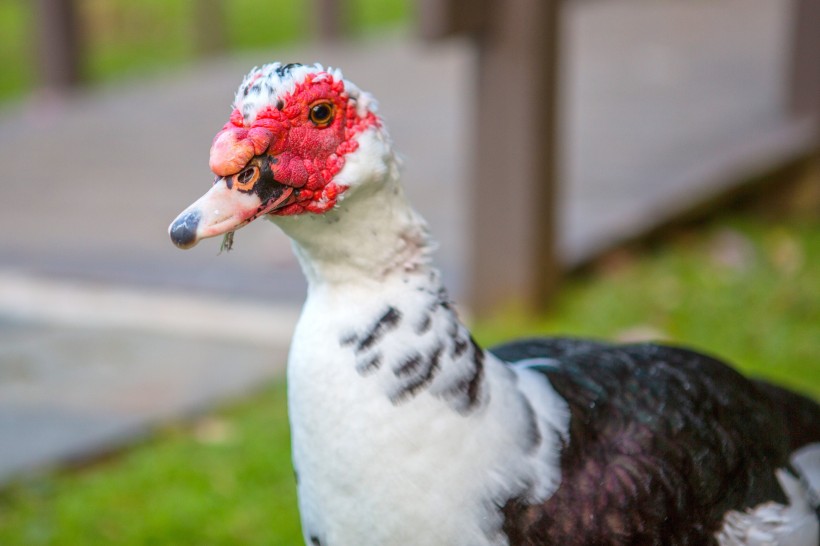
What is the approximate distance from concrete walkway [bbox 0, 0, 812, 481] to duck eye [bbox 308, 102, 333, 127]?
Result: 2.03 m

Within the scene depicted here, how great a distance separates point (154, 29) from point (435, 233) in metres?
9.32

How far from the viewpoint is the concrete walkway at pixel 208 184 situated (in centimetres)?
407

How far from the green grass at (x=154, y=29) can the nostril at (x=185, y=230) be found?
31.7ft

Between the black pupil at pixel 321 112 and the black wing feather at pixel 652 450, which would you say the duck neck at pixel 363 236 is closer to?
the black pupil at pixel 321 112

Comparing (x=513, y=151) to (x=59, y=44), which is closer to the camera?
(x=513, y=151)

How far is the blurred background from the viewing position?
11.4 ft

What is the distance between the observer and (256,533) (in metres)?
3.08

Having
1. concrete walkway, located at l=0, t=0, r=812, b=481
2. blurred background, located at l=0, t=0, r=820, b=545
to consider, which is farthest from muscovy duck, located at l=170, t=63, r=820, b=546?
concrete walkway, located at l=0, t=0, r=812, b=481

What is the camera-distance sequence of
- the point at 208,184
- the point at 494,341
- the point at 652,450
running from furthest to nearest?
the point at 208,184 < the point at 494,341 < the point at 652,450

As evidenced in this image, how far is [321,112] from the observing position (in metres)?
1.79

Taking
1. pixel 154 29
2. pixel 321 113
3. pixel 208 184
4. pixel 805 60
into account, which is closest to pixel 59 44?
pixel 208 184

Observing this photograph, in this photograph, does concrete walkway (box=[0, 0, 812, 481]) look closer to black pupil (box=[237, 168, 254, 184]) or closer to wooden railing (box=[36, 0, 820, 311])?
wooden railing (box=[36, 0, 820, 311])

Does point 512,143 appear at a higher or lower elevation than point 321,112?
lower

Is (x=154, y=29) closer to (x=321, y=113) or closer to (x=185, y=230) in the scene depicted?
(x=321, y=113)
